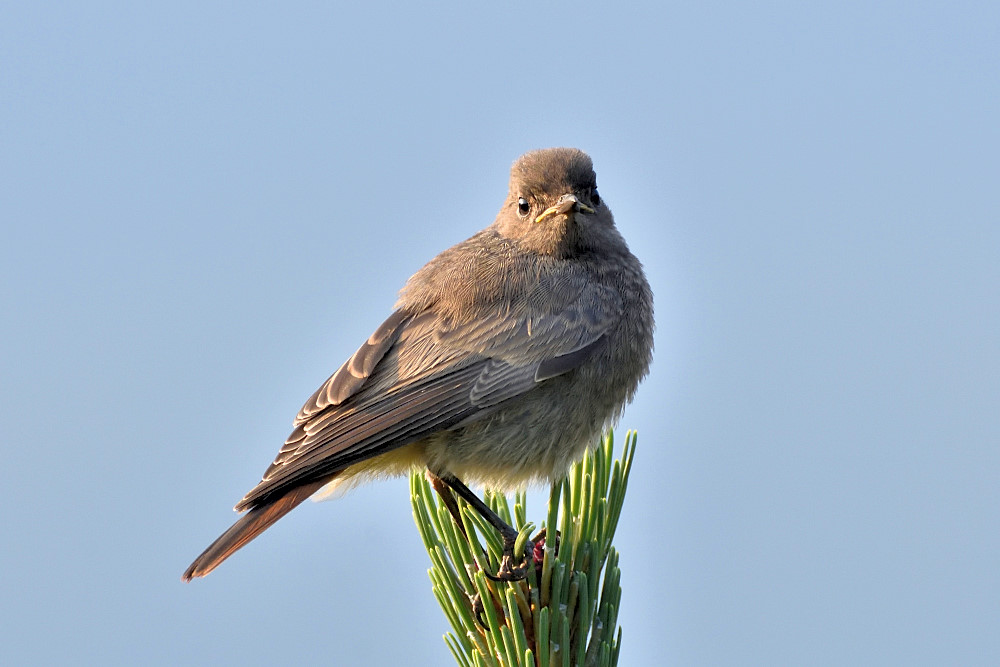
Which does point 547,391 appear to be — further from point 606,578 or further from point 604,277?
point 606,578

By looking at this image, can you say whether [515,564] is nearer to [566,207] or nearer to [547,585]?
[547,585]

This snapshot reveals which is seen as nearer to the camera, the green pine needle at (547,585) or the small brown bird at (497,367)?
the green pine needle at (547,585)

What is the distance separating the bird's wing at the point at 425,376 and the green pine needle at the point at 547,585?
0.44 metres

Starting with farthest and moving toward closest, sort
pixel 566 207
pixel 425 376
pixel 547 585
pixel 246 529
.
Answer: pixel 566 207, pixel 425 376, pixel 246 529, pixel 547 585

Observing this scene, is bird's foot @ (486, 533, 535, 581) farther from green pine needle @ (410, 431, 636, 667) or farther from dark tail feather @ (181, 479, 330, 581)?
dark tail feather @ (181, 479, 330, 581)

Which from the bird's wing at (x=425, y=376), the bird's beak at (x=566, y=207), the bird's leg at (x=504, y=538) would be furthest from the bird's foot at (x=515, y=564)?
the bird's beak at (x=566, y=207)

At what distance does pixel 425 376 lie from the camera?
418 cm

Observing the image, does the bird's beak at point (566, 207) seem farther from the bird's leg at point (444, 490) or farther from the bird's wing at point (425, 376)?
the bird's leg at point (444, 490)

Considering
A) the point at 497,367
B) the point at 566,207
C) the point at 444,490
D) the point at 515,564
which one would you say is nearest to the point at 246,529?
the point at 444,490

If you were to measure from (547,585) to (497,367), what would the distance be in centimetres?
119

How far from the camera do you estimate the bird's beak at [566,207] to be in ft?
14.9

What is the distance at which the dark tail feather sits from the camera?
3535mm

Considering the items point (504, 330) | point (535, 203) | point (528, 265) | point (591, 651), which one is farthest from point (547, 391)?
point (591, 651)

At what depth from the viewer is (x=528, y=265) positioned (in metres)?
4.59
